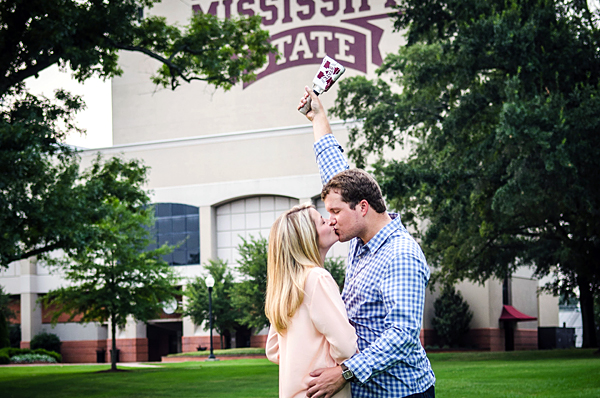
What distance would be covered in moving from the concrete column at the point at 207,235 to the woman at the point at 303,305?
4640cm

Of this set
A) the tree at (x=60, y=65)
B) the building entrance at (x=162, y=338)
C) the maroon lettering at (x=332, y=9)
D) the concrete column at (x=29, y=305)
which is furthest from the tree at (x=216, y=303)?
the tree at (x=60, y=65)

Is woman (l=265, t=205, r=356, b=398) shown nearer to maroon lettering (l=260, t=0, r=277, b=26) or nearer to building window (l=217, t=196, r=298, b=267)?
building window (l=217, t=196, r=298, b=267)

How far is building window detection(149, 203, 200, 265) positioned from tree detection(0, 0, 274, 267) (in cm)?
3048

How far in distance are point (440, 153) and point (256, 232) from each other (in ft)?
84.7

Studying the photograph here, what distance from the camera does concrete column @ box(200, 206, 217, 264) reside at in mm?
49531

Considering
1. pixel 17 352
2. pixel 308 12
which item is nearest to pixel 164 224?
pixel 17 352

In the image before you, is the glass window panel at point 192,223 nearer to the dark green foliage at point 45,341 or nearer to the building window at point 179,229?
the building window at point 179,229

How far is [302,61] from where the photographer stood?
50.8 meters

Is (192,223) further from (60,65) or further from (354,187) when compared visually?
(354,187)

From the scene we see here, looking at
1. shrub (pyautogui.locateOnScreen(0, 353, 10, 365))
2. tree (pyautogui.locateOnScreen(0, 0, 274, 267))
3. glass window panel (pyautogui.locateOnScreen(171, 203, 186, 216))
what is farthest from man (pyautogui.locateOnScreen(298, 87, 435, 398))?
glass window panel (pyautogui.locateOnScreen(171, 203, 186, 216))

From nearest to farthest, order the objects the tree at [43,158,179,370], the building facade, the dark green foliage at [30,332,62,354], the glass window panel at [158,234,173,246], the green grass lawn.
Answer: the green grass lawn
the tree at [43,158,179,370]
the building facade
the dark green foliage at [30,332,62,354]
the glass window panel at [158,234,173,246]

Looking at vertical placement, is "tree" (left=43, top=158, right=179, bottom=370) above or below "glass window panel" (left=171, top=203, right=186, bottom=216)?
below

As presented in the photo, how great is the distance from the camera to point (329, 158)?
443 centimetres

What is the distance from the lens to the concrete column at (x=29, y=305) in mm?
50397
